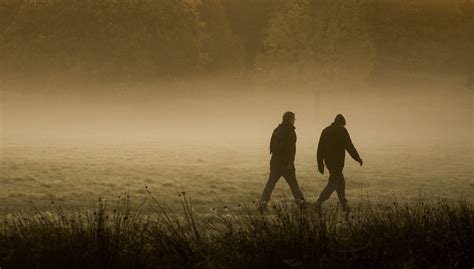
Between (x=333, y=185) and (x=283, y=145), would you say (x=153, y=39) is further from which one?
(x=333, y=185)

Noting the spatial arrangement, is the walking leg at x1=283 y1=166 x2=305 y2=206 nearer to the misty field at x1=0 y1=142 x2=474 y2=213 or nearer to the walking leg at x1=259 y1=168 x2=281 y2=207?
the walking leg at x1=259 y1=168 x2=281 y2=207

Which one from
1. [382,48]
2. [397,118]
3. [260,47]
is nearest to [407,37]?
[382,48]

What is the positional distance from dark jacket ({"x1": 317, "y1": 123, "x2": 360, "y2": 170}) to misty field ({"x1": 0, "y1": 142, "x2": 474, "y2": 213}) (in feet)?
6.85

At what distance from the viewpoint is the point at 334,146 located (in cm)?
1587

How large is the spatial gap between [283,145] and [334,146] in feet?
3.36

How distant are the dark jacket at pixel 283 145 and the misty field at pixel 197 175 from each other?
6.81 feet

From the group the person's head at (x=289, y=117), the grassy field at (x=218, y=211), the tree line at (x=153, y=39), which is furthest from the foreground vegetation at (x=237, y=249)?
the tree line at (x=153, y=39)

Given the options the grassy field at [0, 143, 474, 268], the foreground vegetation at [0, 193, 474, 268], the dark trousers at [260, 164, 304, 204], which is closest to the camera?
the foreground vegetation at [0, 193, 474, 268]

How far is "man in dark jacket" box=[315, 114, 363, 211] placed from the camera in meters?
15.8

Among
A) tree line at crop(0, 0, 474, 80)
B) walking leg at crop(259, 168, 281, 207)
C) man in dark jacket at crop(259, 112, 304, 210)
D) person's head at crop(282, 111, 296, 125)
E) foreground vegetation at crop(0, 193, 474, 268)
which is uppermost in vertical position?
tree line at crop(0, 0, 474, 80)

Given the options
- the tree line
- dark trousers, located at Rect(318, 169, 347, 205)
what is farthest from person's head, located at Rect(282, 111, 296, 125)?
the tree line

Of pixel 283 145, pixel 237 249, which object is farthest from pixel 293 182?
pixel 237 249

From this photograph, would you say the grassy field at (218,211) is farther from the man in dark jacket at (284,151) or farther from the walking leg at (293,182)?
the man in dark jacket at (284,151)

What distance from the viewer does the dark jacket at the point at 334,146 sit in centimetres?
1576
